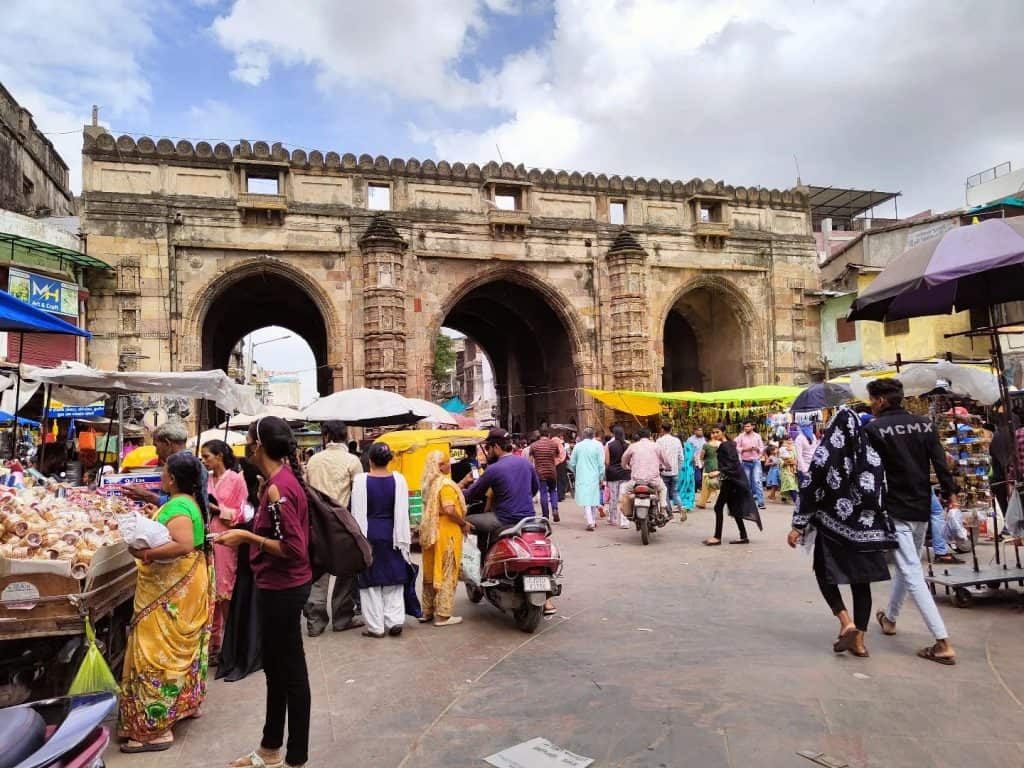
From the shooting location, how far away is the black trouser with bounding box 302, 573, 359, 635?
5.84m

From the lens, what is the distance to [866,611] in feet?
15.3

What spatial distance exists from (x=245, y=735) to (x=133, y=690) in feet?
2.00

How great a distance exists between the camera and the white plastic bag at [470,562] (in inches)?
251

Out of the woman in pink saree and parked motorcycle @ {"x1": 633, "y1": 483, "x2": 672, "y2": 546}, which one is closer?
the woman in pink saree

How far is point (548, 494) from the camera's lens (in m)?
12.6

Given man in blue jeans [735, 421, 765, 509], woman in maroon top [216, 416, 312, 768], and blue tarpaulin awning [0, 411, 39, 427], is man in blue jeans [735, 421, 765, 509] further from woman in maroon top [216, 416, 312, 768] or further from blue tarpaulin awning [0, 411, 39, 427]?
blue tarpaulin awning [0, 411, 39, 427]

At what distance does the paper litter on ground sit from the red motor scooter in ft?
6.62

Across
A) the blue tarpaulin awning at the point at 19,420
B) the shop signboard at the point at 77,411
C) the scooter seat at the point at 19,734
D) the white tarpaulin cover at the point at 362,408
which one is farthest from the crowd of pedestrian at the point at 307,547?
the shop signboard at the point at 77,411

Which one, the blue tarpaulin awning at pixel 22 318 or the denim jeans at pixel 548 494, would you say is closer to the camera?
the blue tarpaulin awning at pixel 22 318

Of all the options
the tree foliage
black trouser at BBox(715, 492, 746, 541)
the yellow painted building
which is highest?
the tree foliage

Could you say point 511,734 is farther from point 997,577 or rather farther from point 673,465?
point 673,465

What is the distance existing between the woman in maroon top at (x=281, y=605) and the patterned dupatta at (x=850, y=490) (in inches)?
123

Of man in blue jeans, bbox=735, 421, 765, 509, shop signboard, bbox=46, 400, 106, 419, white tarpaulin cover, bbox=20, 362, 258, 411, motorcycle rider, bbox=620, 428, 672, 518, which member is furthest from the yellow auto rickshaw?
shop signboard, bbox=46, 400, 106, 419

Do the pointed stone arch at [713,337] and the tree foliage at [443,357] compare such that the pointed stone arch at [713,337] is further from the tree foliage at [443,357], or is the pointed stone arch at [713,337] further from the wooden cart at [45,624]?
the tree foliage at [443,357]
